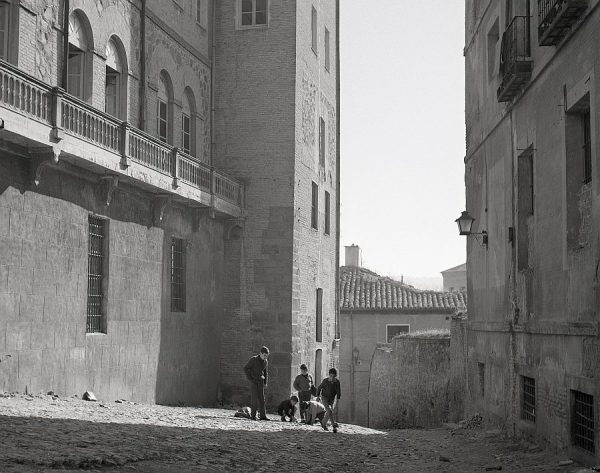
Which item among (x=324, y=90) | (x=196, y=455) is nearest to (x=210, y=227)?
(x=324, y=90)

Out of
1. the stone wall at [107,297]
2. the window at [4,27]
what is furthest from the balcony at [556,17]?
the window at [4,27]

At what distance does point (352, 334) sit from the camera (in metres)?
49.1

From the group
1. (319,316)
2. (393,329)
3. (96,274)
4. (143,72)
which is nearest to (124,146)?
(96,274)

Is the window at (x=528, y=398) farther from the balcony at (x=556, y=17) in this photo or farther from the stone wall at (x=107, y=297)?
the stone wall at (x=107, y=297)

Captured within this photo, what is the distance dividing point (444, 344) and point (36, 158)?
17026mm

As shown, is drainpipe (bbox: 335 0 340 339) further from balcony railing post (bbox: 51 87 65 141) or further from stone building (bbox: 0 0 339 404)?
balcony railing post (bbox: 51 87 65 141)

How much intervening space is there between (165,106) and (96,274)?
22.6ft

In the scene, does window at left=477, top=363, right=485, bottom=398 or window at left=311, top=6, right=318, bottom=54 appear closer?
window at left=477, top=363, right=485, bottom=398

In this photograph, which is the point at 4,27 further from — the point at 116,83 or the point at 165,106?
the point at 165,106

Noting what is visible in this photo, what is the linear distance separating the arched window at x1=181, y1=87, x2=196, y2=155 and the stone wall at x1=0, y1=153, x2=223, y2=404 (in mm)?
2275

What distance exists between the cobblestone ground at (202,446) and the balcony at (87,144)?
457 cm

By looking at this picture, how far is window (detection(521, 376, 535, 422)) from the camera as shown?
53.3 ft

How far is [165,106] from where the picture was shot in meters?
26.0

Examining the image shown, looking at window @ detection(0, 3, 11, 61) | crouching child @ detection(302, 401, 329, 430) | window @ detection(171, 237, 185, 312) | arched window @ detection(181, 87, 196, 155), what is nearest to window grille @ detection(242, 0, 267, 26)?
arched window @ detection(181, 87, 196, 155)
